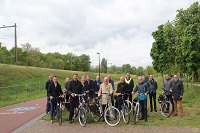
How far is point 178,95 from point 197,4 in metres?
14.7

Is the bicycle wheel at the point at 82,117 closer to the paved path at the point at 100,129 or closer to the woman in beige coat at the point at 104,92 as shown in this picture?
the paved path at the point at 100,129

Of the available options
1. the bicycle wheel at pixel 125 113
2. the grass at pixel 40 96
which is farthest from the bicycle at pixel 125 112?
the grass at pixel 40 96

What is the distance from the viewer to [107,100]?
859 cm

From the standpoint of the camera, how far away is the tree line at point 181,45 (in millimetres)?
16609

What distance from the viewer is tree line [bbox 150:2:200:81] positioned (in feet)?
54.5

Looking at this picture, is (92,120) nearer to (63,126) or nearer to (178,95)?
(63,126)

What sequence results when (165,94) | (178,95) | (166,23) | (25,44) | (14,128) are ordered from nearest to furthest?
(14,128) < (178,95) < (165,94) < (166,23) < (25,44)

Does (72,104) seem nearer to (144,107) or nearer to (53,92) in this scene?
(53,92)

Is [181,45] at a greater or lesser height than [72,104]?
greater

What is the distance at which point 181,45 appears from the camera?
17.5 m

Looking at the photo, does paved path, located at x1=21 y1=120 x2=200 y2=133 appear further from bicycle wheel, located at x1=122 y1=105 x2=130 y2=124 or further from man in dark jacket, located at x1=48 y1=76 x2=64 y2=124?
man in dark jacket, located at x1=48 y1=76 x2=64 y2=124

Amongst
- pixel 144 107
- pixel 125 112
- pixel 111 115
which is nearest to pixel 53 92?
pixel 111 115

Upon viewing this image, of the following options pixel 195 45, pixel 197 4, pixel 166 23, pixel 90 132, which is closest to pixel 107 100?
pixel 90 132

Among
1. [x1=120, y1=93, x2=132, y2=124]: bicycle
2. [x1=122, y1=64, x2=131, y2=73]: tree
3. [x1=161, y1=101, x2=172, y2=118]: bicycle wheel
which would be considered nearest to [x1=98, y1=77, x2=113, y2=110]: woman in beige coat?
[x1=120, y1=93, x2=132, y2=124]: bicycle
